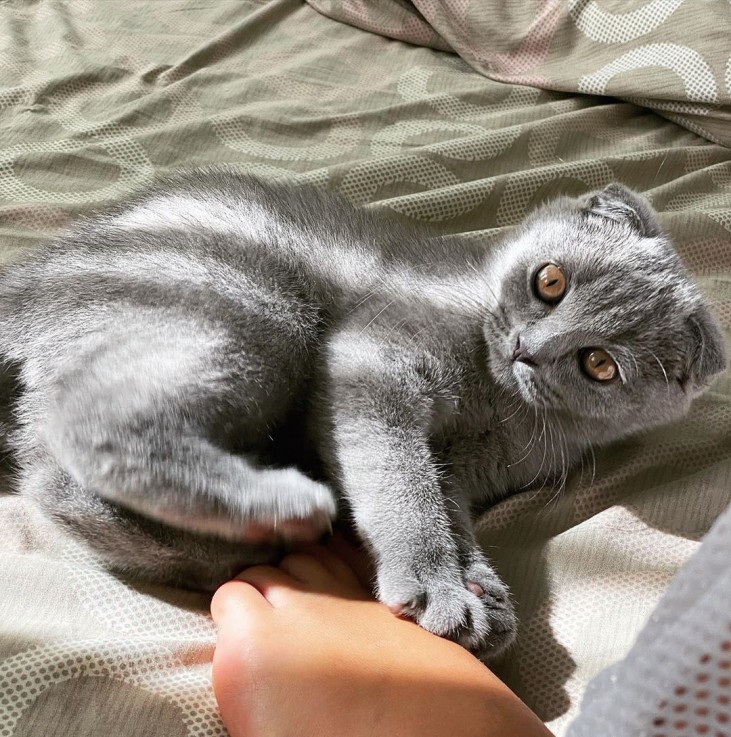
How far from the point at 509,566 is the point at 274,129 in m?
1.14

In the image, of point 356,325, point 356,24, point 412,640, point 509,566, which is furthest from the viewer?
point 356,24

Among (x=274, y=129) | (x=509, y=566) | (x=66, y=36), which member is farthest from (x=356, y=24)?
(x=509, y=566)

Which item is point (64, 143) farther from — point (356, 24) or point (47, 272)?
point (356, 24)

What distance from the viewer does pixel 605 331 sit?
1064 mm

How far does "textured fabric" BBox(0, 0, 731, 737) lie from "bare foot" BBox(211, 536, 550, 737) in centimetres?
5

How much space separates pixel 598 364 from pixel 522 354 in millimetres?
116

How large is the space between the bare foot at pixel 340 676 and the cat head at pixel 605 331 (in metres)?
0.44

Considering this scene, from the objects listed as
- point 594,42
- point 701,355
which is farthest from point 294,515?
point 594,42

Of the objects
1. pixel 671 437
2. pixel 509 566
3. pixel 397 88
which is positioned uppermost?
pixel 397 88

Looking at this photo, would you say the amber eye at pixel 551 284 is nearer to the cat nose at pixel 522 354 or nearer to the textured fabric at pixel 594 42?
the cat nose at pixel 522 354

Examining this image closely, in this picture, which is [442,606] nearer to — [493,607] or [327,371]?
[493,607]

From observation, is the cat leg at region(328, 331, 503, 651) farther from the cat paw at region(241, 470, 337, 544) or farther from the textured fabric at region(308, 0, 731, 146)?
the textured fabric at region(308, 0, 731, 146)

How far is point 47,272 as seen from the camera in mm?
1089

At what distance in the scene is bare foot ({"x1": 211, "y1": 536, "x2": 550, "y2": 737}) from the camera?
0.71m
